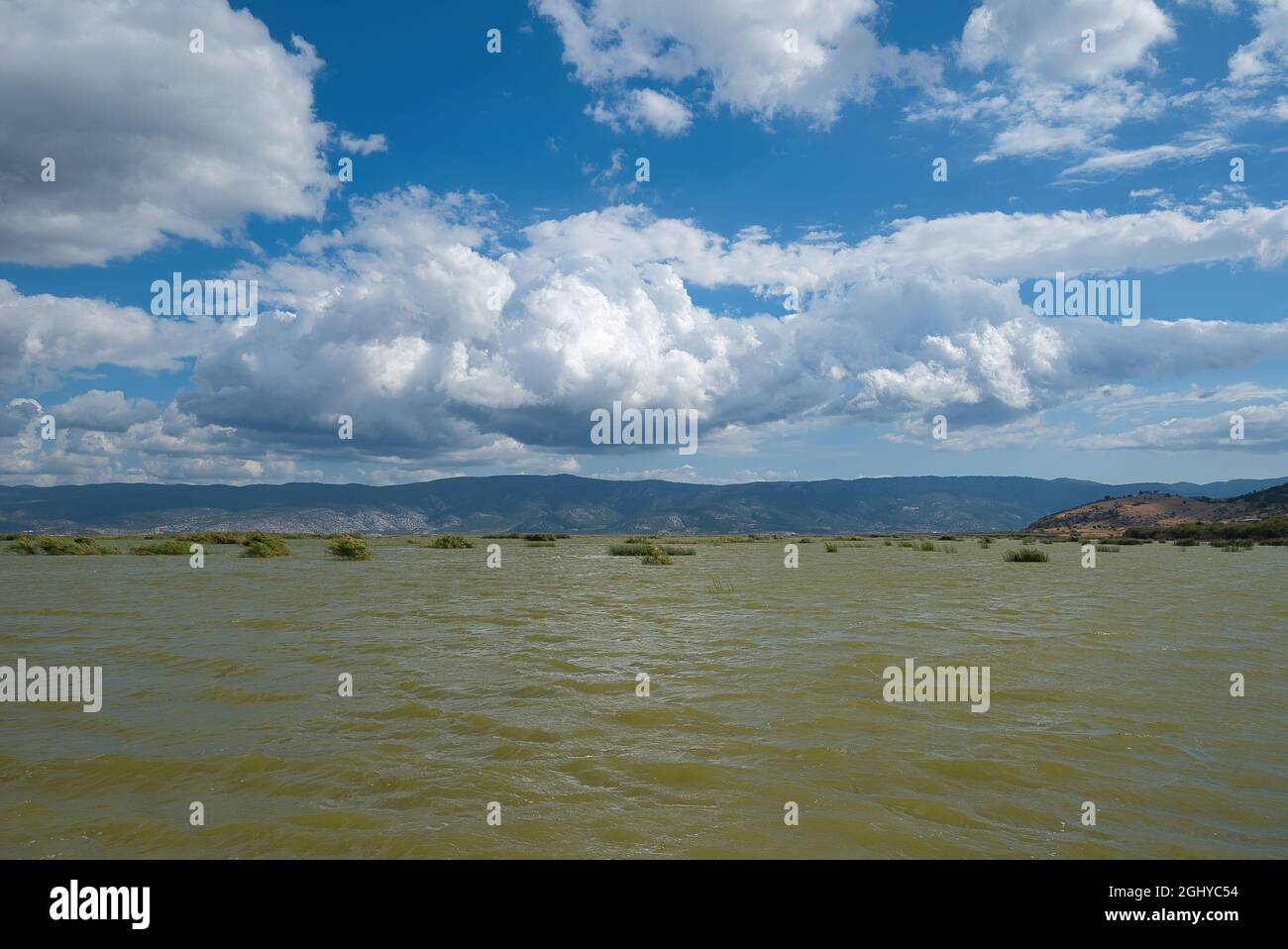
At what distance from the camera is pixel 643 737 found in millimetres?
8719

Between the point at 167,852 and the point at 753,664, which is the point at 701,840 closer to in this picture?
the point at 167,852

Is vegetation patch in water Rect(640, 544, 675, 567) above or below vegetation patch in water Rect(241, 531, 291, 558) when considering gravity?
below

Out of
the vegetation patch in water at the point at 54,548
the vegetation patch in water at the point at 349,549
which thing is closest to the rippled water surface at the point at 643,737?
the vegetation patch in water at the point at 349,549

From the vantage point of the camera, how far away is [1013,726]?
9.07 meters

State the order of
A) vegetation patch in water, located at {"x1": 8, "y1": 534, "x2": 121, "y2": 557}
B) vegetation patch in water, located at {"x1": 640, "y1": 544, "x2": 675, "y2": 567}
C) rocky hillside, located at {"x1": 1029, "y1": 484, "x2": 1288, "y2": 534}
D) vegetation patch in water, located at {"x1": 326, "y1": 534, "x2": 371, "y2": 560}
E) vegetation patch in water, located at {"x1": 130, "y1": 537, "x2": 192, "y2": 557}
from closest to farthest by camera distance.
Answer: vegetation patch in water, located at {"x1": 640, "y1": 544, "x2": 675, "y2": 567} < vegetation patch in water, located at {"x1": 326, "y1": 534, "x2": 371, "y2": 560} < vegetation patch in water, located at {"x1": 130, "y1": 537, "x2": 192, "y2": 557} < vegetation patch in water, located at {"x1": 8, "y1": 534, "x2": 121, "y2": 557} < rocky hillside, located at {"x1": 1029, "y1": 484, "x2": 1288, "y2": 534}

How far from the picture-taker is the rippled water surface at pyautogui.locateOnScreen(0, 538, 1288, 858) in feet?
19.7

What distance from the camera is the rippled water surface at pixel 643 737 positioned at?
6.00 m

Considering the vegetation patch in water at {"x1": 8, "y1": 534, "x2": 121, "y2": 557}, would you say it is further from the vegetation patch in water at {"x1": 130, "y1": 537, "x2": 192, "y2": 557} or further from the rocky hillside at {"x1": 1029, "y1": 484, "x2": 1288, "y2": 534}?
the rocky hillside at {"x1": 1029, "y1": 484, "x2": 1288, "y2": 534}

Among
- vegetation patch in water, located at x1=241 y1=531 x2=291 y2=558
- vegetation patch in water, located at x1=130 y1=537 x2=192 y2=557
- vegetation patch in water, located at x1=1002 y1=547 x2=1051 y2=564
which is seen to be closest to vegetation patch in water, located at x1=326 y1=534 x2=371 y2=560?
vegetation patch in water, located at x1=241 y1=531 x2=291 y2=558

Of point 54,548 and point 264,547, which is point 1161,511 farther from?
point 54,548

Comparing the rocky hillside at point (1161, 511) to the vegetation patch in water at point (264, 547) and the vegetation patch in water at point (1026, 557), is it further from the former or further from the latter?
the vegetation patch in water at point (264, 547)

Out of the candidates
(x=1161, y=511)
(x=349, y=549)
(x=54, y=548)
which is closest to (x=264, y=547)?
(x=349, y=549)

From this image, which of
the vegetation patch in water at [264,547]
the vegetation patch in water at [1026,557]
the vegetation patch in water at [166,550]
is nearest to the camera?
the vegetation patch in water at [1026,557]
